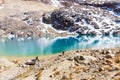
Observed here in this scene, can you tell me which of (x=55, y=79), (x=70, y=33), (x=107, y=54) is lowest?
(x=70, y=33)

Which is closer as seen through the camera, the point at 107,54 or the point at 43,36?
the point at 107,54

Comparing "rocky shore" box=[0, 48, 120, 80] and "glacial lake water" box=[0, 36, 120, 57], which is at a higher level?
"rocky shore" box=[0, 48, 120, 80]

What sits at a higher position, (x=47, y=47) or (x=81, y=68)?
(x=81, y=68)

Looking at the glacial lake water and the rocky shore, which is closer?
the rocky shore

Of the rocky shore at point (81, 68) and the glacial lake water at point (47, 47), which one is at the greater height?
the rocky shore at point (81, 68)

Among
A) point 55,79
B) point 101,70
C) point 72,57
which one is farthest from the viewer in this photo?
point 72,57

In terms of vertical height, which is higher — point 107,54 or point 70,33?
point 107,54

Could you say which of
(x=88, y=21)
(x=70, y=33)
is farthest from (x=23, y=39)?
(x=88, y=21)

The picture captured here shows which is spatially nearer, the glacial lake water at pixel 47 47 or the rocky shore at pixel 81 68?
the rocky shore at pixel 81 68

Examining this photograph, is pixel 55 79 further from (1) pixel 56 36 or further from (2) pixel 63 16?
(2) pixel 63 16

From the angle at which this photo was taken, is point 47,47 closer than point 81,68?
No

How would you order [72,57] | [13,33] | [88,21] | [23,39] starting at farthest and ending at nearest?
[88,21] < [13,33] < [23,39] < [72,57]
